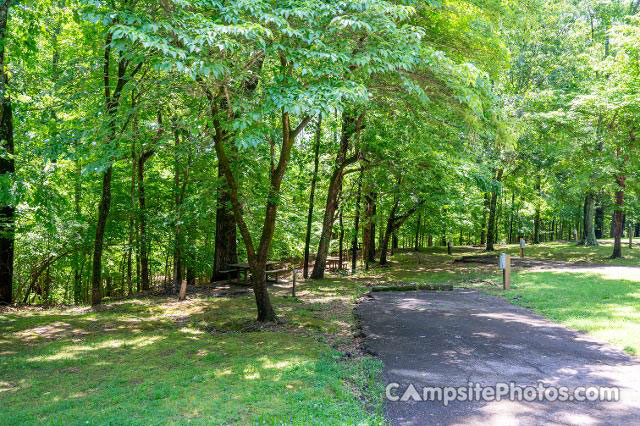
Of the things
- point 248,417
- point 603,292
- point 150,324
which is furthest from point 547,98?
point 248,417

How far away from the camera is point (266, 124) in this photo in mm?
7199

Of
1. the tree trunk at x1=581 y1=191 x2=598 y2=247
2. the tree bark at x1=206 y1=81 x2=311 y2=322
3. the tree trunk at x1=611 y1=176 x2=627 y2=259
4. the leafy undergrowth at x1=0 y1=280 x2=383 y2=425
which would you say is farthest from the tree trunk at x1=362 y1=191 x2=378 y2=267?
the tree trunk at x1=581 y1=191 x2=598 y2=247

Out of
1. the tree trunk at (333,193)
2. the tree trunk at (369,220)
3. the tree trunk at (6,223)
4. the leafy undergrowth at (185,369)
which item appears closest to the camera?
the leafy undergrowth at (185,369)

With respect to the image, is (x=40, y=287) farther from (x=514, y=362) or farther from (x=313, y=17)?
(x=514, y=362)

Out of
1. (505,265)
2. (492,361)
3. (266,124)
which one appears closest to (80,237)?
(266,124)

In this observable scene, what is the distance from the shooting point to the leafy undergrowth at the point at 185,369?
4391 millimetres

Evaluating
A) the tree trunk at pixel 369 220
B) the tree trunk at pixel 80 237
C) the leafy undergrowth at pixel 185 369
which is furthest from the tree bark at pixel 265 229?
the tree trunk at pixel 369 220

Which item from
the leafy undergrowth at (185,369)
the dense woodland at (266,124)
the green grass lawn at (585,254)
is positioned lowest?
the leafy undergrowth at (185,369)

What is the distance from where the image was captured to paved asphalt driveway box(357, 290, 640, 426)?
426 cm

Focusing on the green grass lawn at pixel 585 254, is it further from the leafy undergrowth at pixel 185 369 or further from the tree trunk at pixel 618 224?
the leafy undergrowth at pixel 185 369

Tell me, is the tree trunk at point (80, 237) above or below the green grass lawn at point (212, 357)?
above

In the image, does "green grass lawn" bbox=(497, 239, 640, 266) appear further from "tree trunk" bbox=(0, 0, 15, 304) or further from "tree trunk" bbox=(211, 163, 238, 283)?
"tree trunk" bbox=(0, 0, 15, 304)

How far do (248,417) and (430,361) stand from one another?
2.93 meters

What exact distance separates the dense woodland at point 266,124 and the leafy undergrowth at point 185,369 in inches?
59.5
